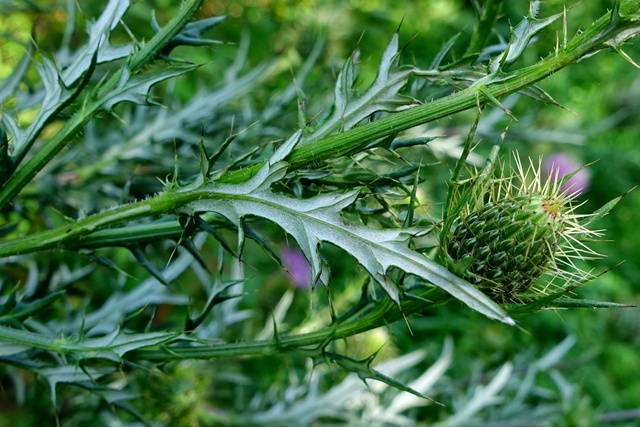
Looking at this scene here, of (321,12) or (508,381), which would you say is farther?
(321,12)

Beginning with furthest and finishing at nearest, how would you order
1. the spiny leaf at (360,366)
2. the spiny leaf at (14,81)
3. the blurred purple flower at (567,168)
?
1. the blurred purple flower at (567,168)
2. the spiny leaf at (14,81)
3. the spiny leaf at (360,366)

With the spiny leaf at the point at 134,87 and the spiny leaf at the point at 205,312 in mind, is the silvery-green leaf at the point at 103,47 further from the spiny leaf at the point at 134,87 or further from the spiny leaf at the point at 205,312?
the spiny leaf at the point at 205,312

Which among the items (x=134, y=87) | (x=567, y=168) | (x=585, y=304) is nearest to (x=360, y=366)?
(x=585, y=304)

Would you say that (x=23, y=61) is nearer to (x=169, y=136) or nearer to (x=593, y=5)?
(x=169, y=136)

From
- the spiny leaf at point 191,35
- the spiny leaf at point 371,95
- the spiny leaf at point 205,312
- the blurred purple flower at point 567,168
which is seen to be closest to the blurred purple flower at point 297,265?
the blurred purple flower at point 567,168

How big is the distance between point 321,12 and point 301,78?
1054mm

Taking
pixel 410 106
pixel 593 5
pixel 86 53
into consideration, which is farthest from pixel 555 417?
pixel 593 5

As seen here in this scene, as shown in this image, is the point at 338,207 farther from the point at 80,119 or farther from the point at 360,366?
the point at 80,119

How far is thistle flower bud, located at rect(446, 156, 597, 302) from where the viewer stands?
3.25 ft

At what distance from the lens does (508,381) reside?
2662mm

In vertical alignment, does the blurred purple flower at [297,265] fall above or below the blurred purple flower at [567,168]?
below

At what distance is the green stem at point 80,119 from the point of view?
108 cm

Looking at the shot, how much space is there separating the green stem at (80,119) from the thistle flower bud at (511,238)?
0.57 m

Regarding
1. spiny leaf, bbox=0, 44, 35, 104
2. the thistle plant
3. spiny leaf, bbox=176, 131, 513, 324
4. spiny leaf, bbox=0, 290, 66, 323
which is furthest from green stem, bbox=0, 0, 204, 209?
spiny leaf, bbox=0, 44, 35, 104
